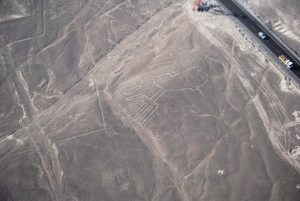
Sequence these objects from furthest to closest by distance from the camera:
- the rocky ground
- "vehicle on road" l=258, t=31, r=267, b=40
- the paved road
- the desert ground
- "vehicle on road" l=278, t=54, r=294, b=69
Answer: the rocky ground, "vehicle on road" l=258, t=31, r=267, b=40, the paved road, "vehicle on road" l=278, t=54, r=294, b=69, the desert ground

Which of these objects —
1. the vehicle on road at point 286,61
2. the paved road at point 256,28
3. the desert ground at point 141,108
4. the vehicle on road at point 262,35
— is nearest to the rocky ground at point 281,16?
the paved road at point 256,28

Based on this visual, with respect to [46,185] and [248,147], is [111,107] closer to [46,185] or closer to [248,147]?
[46,185]

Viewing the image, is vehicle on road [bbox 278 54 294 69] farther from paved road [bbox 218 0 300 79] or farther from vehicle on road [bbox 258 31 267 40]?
vehicle on road [bbox 258 31 267 40]

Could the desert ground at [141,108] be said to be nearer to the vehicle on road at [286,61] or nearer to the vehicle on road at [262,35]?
the vehicle on road at [262,35]

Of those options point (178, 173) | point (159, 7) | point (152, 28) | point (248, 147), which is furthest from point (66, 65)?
point (248, 147)

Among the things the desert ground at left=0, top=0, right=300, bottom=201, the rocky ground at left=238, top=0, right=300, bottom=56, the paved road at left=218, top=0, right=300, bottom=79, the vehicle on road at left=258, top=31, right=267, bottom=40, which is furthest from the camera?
the rocky ground at left=238, top=0, right=300, bottom=56

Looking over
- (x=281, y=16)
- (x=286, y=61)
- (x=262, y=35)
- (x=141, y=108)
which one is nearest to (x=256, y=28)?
(x=262, y=35)

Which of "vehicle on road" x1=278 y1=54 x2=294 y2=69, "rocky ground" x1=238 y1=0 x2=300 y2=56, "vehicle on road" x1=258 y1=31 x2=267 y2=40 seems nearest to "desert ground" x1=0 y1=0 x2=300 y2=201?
"vehicle on road" x1=258 y1=31 x2=267 y2=40
